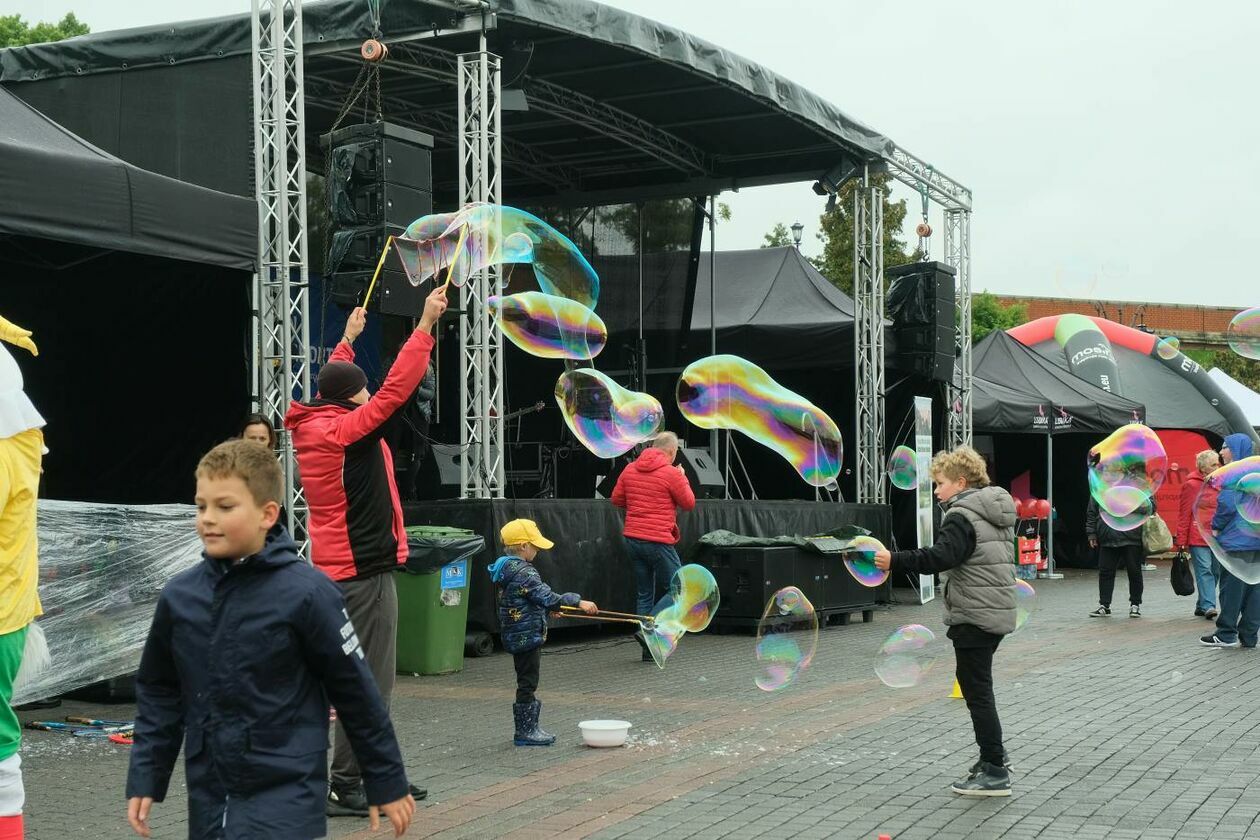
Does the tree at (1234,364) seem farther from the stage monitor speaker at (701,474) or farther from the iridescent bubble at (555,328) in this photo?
the iridescent bubble at (555,328)

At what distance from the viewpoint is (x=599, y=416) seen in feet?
38.8

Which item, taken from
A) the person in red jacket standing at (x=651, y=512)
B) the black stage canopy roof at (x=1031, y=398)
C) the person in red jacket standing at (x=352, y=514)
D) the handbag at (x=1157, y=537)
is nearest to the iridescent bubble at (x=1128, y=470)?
the person in red jacket standing at (x=651, y=512)

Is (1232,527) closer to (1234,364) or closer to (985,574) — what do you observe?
(985,574)

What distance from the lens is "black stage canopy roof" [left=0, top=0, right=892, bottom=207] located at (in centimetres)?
1264

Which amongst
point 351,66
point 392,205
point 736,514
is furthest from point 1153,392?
point 392,205

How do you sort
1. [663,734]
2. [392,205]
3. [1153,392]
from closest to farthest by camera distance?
[663,734]
[392,205]
[1153,392]

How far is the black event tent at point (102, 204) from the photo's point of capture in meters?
8.90

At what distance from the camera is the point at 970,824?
6012mm

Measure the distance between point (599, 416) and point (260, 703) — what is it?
8.52 meters

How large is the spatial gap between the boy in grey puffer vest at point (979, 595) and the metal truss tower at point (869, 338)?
11357 millimetres

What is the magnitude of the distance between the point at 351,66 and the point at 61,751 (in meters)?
10.3

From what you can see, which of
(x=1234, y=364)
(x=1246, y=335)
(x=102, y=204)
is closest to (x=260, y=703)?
(x=102, y=204)

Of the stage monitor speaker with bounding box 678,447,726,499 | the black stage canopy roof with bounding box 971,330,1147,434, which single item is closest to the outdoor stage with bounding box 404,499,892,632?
the stage monitor speaker with bounding box 678,447,726,499

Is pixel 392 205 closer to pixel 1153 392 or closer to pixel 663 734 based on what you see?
pixel 663 734
